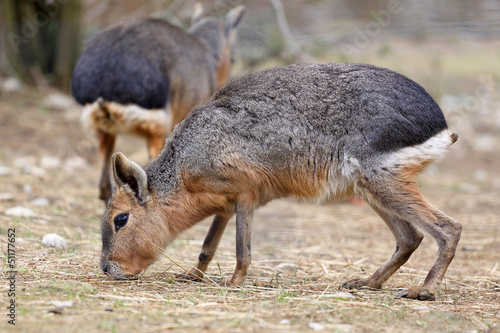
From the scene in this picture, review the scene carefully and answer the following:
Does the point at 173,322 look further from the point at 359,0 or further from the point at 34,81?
the point at 359,0

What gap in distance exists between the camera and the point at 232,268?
5.29 meters

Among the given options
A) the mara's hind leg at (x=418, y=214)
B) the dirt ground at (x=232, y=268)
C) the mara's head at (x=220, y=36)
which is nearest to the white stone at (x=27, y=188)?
the dirt ground at (x=232, y=268)

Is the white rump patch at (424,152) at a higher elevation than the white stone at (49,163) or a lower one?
higher

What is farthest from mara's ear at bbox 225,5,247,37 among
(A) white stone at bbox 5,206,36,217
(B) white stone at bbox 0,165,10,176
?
(A) white stone at bbox 5,206,36,217

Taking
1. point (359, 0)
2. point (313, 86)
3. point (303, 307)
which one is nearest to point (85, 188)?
point (313, 86)

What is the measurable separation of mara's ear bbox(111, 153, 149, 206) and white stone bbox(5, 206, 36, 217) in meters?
2.04

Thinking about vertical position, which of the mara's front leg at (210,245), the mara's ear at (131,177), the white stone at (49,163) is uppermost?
the mara's ear at (131,177)

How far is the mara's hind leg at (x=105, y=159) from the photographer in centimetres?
705

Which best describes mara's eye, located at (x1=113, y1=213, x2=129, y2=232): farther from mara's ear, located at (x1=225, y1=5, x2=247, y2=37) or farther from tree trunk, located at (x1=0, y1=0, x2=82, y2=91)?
tree trunk, located at (x1=0, y1=0, x2=82, y2=91)

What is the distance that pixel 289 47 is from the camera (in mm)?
12141

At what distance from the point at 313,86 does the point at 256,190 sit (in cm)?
90

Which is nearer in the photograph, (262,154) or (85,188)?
(262,154)

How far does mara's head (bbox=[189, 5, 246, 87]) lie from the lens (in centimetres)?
927

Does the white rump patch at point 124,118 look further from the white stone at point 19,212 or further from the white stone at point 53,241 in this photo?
the white stone at point 53,241
